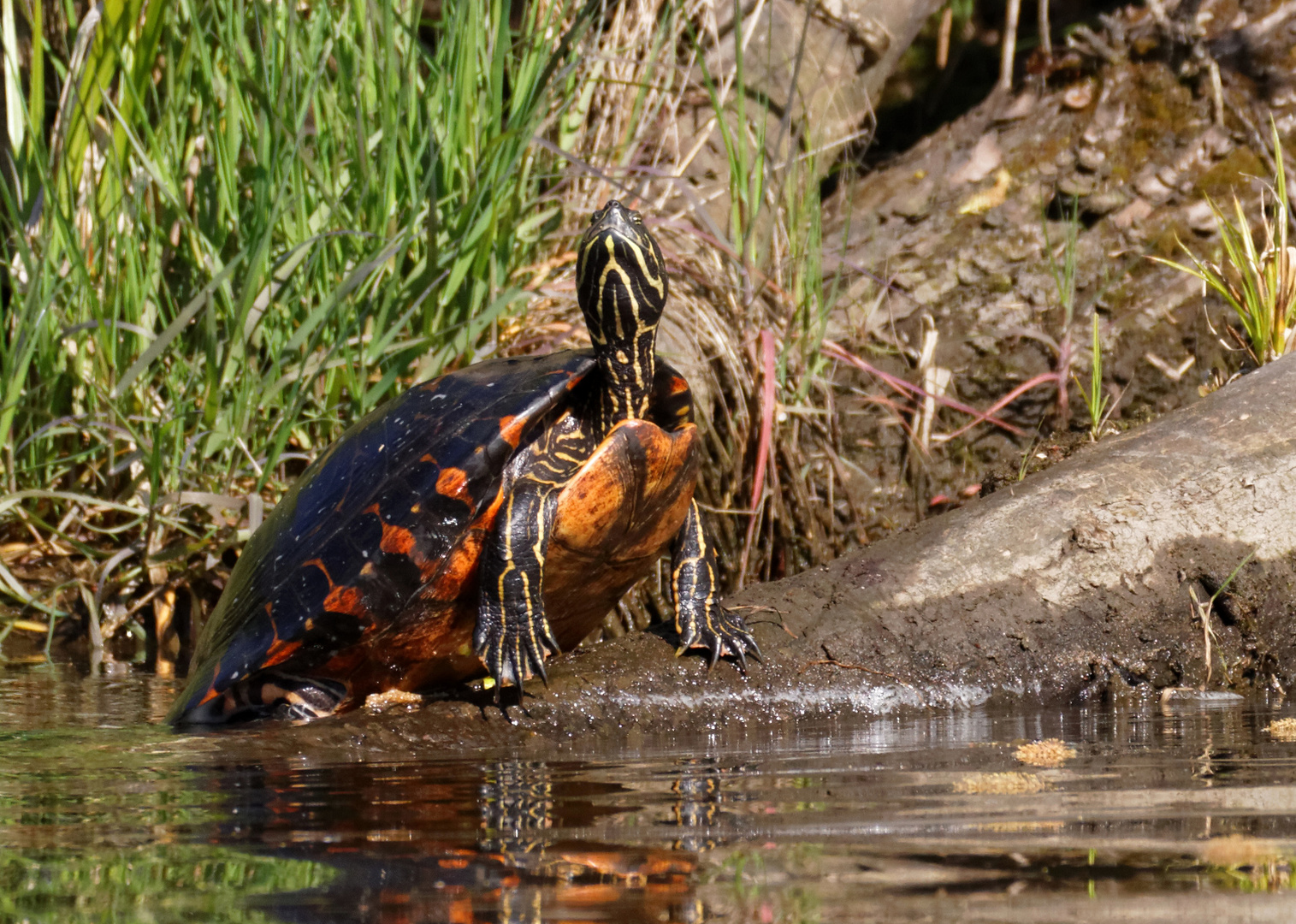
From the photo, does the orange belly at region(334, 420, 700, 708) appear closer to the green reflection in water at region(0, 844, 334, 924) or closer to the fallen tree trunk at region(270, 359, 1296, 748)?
the fallen tree trunk at region(270, 359, 1296, 748)

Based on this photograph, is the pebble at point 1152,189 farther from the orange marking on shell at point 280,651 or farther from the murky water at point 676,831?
the orange marking on shell at point 280,651

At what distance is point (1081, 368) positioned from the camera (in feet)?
15.1

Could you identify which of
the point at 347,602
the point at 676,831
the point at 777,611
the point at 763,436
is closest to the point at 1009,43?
the point at 763,436

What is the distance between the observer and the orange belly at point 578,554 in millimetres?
2598

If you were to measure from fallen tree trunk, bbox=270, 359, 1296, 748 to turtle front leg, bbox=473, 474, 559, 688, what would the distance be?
0.11 meters

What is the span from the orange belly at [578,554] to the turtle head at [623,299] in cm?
18

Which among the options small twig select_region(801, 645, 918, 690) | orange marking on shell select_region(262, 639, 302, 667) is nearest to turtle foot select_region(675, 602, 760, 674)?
small twig select_region(801, 645, 918, 690)

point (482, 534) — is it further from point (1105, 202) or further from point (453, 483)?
point (1105, 202)

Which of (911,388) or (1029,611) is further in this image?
(911,388)

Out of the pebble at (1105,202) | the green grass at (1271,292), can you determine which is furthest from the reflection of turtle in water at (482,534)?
the pebble at (1105,202)

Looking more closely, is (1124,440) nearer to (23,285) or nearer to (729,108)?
(729,108)

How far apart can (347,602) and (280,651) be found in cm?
→ 20

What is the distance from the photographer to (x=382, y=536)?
2.65 metres

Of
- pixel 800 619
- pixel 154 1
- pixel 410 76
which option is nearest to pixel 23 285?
pixel 154 1
